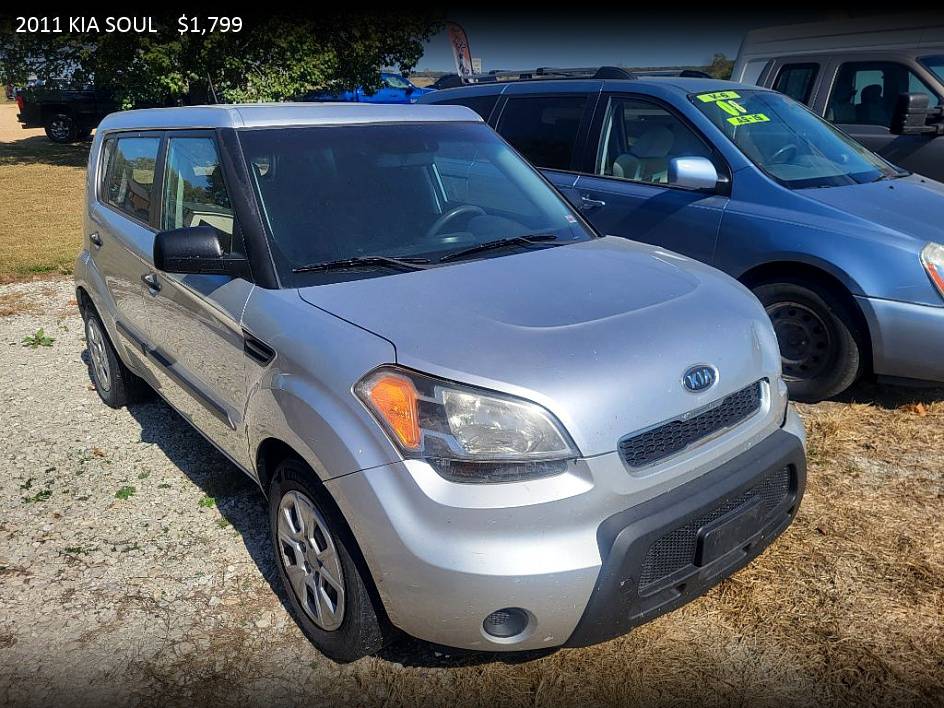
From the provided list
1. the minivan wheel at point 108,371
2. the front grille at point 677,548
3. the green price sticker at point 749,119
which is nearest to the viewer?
the front grille at point 677,548

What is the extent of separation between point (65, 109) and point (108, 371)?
21.6m

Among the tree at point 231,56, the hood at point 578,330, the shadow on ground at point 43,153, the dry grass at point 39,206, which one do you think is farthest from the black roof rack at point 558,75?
the shadow on ground at point 43,153

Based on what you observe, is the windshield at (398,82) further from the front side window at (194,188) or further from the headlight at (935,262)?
the headlight at (935,262)

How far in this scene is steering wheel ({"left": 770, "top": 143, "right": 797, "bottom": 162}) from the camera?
477 cm

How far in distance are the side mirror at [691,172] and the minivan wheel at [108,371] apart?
337 cm

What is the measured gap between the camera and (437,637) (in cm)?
225

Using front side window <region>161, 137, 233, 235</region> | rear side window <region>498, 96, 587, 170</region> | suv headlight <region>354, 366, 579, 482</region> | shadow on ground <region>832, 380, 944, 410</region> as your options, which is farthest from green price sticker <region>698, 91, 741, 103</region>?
suv headlight <region>354, 366, 579, 482</region>

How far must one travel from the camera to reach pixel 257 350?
2689mm

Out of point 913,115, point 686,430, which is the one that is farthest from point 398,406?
point 913,115

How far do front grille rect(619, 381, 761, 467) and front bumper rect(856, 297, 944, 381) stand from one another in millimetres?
1835

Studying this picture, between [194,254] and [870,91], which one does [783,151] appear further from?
[194,254]

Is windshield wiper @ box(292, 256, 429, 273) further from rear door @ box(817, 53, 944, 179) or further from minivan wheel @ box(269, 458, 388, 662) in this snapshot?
rear door @ box(817, 53, 944, 179)

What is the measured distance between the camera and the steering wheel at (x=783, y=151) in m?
4.77

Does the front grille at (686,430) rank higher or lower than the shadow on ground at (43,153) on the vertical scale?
higher
